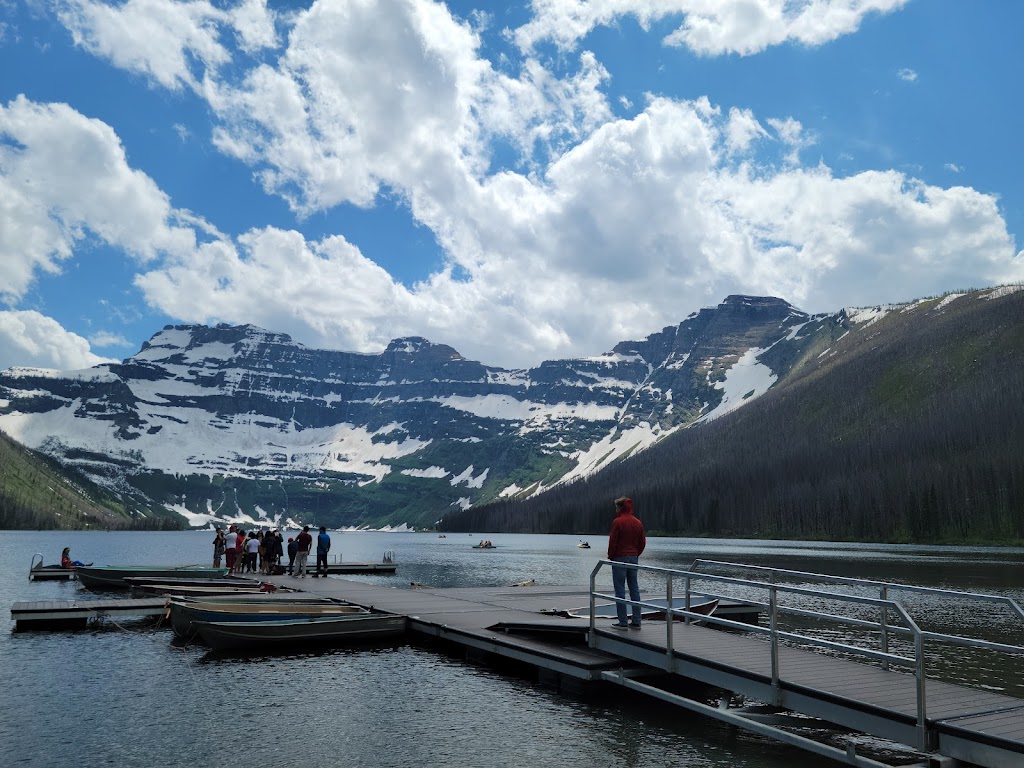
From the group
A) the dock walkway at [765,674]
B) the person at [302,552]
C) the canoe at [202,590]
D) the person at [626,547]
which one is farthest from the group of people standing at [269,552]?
the person at [626,547]

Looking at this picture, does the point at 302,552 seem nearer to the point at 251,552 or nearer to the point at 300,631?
the point at 251,552

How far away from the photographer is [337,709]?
22.0 meters

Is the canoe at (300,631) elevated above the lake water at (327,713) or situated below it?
above

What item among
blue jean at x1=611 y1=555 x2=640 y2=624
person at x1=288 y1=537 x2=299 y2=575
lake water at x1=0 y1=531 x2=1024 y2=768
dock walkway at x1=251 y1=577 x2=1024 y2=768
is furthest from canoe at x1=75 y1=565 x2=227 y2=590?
blue jean at x1=611 y1=555 x2=640 y2=624

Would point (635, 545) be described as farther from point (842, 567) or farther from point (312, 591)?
point (842, 567)

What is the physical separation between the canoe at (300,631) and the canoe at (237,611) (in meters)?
0.33

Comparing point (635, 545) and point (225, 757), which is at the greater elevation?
point (635, 545)

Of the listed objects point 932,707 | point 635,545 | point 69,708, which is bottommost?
point 69,708

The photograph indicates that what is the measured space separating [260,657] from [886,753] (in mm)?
20629

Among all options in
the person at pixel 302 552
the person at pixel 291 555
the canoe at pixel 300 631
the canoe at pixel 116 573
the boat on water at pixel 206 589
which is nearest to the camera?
the canoe at pixel 300 631

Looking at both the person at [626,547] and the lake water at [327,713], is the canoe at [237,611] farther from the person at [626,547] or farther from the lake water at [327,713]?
the person at [626,547]

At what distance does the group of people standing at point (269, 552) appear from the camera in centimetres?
5156

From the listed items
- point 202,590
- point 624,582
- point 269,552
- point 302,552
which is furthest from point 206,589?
point 624,582

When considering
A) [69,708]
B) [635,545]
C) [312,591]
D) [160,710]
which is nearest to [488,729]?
[635,545]
